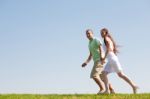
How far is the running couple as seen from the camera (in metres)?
17.2

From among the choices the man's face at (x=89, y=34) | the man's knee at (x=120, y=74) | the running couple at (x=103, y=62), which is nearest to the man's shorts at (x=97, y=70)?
the running couple at (x=103, y=62)

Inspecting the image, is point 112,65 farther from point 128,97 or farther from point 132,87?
point 128,97

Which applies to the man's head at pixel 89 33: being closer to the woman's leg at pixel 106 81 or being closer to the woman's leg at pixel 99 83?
the woman's leg at pixel 106 81

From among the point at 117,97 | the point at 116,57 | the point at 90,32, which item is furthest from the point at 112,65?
the point at 117,97

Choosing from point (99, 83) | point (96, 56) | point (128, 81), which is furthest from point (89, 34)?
point (128, 81)

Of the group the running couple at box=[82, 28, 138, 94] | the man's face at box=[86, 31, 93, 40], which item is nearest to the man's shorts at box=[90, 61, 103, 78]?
→ the running couple at box=[82, 28, 138, 94]

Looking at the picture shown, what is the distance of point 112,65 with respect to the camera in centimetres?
1731

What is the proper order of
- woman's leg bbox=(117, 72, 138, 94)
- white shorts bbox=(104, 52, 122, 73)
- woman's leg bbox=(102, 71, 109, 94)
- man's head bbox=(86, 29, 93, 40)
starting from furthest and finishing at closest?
man's head bbox=(86, 29, 93, 40)
white shorts bbox=(104, 52, 122, 73)
woman's leg bbox=(117, 72, 138, 94)
woman's leg bbox=(102, 71, 109, 94)

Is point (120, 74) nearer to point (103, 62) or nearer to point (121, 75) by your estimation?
point (121, 75)

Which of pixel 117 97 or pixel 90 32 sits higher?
pixel 90 32

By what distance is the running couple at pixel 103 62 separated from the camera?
56.5 ft

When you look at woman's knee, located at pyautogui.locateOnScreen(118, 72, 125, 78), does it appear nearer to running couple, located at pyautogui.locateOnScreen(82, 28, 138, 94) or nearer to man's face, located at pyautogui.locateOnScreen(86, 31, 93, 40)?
running couple, located at pyautogui.locateOnScreen(82, 28, 138, 94)

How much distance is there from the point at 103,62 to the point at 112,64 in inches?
16.7

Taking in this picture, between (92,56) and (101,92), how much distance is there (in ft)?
5.55
